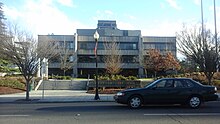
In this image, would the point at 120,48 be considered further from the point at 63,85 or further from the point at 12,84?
the point at 12,84

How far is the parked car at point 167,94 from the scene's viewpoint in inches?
579

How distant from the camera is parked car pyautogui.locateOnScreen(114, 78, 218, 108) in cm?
1472

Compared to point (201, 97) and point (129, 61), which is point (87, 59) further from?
point (201, 97)

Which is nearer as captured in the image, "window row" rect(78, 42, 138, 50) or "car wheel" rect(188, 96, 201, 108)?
"car wheel" rect(188, 96, 201, 108)

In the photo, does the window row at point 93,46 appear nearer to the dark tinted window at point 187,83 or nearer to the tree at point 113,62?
the tree at point 113,62

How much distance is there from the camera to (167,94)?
1476 cm

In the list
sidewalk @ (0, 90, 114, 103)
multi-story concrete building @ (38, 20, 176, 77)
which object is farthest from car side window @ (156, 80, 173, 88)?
multi-story concrete building @ (38, 20, 176, 77)

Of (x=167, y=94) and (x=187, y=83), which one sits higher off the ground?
(x=187, y=83)

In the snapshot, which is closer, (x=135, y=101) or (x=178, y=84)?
(x=135, y=101)

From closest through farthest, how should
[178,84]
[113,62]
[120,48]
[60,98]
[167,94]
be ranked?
[167,94], [178,84], [60,98], [113,62], [120,48]

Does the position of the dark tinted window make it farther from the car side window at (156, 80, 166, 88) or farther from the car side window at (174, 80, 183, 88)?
the car side window at (156, 80, 166, 88)

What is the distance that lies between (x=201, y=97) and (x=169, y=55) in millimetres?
41095

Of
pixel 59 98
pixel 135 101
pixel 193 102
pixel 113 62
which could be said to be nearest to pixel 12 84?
pixel 59 98

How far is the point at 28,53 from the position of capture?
71.1ft
